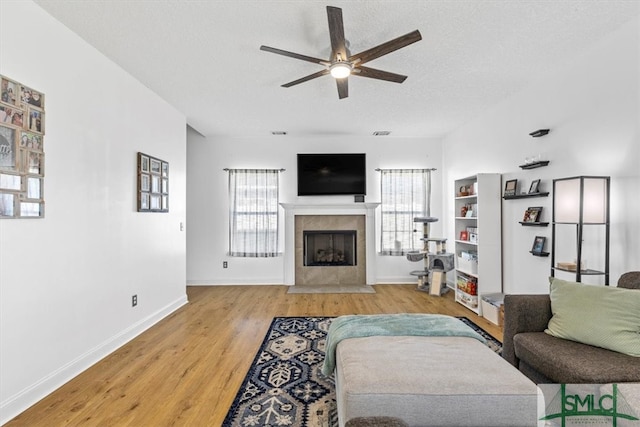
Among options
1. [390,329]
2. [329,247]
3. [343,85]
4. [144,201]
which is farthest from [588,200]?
[144,201]

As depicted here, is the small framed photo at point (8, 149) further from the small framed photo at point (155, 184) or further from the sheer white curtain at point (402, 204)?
the sheer white curtain at point (402, 204)

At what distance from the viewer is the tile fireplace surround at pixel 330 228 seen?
18.3 feet

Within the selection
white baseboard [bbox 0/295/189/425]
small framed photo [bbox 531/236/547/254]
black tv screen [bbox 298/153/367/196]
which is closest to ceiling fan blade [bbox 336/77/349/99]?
small framed photo [bbox 531/236/547/254]

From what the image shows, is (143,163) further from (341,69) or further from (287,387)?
(287,387)

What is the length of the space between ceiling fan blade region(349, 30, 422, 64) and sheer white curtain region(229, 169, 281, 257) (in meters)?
3.45

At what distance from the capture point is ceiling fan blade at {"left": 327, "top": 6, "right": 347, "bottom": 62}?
6.28ft

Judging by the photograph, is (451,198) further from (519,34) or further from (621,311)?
(621,311)

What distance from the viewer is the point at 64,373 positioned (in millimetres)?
2332

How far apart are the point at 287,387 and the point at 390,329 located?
85cm

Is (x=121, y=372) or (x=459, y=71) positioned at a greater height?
(x=459, y=71)

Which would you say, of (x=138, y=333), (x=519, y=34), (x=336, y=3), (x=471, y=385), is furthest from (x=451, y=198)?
(x=138, y=333)

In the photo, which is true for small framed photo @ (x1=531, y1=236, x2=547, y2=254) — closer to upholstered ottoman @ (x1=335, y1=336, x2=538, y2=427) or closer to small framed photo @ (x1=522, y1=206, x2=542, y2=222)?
small framed photo @ (x1=522, y1=206, x2=542, y2=222)

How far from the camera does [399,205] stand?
5.70 metres

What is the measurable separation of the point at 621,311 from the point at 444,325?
95 cm
